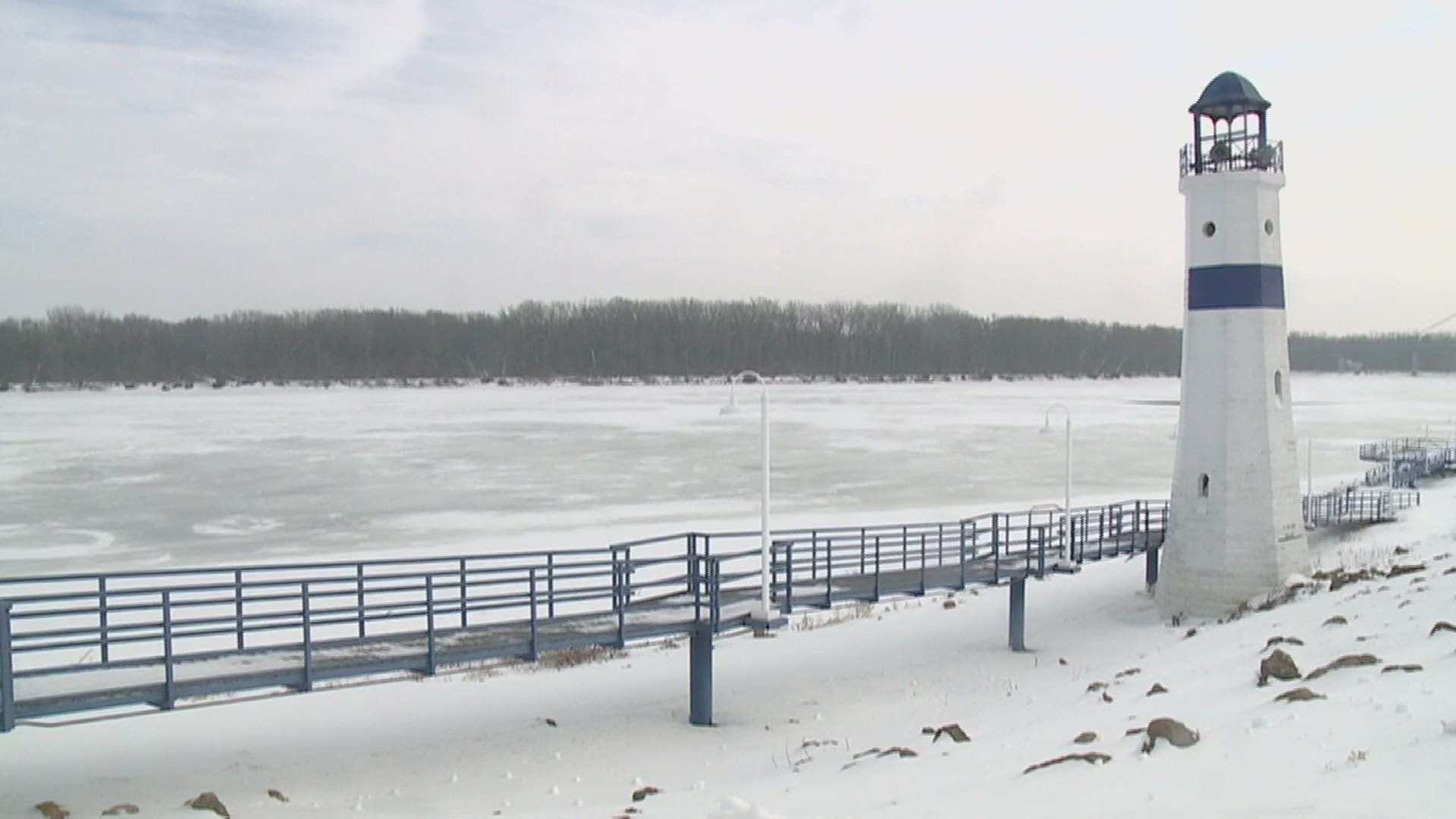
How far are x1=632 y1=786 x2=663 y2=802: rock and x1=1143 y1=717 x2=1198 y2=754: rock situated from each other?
170 inches

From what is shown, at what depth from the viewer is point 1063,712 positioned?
12.6 meters

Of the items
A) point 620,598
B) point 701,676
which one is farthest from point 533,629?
point 701,676

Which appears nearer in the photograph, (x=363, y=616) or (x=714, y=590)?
(x=363, y=616)

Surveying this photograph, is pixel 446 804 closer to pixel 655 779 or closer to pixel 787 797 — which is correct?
pixel 655 779

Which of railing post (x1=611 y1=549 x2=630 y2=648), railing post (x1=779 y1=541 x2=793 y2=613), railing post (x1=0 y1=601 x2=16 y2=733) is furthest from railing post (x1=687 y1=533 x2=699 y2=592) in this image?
railing post (x1=0 y1=601 x2=16 y2=733)

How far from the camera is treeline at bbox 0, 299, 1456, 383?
133875 mm

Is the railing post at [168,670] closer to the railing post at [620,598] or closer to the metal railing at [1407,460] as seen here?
the railing post at [620,598]

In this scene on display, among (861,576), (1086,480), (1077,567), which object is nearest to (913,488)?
(1086,480)

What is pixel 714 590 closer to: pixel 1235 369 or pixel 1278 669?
pixel 1278 669

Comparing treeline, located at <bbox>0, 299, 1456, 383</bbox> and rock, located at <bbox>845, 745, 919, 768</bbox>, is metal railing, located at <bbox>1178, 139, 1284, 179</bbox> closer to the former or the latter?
rock, located at <bbox>845, 745, 919, 768</bbox>

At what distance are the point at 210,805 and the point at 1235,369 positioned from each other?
16457 mm

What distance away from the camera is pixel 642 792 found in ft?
35.3

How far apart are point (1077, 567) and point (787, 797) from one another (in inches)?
484

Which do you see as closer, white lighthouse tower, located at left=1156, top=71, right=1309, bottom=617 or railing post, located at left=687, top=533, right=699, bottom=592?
railing post, located at left=687, top=533, right=699, bottom=592
